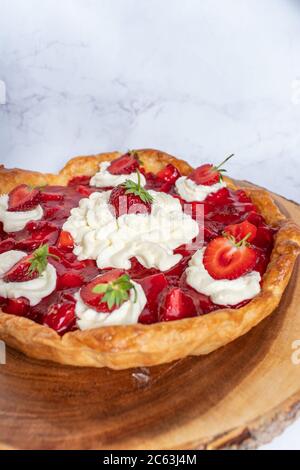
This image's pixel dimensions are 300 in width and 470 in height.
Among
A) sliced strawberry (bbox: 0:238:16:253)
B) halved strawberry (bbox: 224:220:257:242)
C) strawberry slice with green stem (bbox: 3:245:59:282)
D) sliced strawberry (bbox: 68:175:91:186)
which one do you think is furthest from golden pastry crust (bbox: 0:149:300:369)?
sliced strawberry (bbox: 68:175:91:186)

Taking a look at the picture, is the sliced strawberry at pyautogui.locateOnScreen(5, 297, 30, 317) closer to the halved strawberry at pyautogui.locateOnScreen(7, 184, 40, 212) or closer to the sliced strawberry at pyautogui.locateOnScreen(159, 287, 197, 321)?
the sliced strawberry at pyautogui.locateOnScreen(159, 287, 197, 321)

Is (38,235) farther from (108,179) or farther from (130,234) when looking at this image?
(108,179)

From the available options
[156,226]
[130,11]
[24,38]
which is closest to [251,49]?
[130,11]

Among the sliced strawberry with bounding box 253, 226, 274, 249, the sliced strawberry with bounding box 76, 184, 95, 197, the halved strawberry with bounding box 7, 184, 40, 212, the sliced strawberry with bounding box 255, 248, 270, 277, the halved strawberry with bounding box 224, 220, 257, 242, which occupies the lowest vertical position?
the sliced strawberry with bounding box 76, 184, 95, 197

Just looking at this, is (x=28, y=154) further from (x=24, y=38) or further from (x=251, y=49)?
(x=251, y=49)

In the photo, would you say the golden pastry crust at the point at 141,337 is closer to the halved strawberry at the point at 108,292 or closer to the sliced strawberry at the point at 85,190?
the halved strawberry at the point at 108,292

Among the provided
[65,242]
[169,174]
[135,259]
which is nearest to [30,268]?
[65,242]
